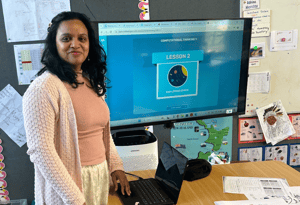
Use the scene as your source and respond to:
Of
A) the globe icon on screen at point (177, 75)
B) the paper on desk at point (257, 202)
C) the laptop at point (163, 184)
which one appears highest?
the globe icon on screen at point (177, 75)

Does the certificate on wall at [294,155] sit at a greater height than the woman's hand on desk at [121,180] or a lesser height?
lesser

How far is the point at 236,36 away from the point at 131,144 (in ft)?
2.53

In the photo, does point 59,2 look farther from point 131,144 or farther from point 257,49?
point 257,49

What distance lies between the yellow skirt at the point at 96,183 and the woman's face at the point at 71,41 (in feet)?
1.35

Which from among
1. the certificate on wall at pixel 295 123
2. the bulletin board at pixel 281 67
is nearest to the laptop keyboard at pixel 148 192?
the bulletin board at pixel 281 67

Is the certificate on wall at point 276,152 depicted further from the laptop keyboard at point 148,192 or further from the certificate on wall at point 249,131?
the laptop keyboard at point 148,192

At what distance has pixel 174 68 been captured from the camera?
135 centimetres

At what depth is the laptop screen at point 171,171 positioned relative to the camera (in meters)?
1.07

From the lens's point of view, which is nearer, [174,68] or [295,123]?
[174,68]

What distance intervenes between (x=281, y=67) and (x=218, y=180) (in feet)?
2.97

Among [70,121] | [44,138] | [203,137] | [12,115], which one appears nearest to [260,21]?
[203,137]

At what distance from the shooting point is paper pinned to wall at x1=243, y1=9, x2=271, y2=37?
163 cm

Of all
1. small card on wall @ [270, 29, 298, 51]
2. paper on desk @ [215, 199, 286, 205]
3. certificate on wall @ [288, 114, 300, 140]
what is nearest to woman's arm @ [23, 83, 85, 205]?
paper on desk @ [215, 199, 286, 205]

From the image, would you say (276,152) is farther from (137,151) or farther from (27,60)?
(27,60)
